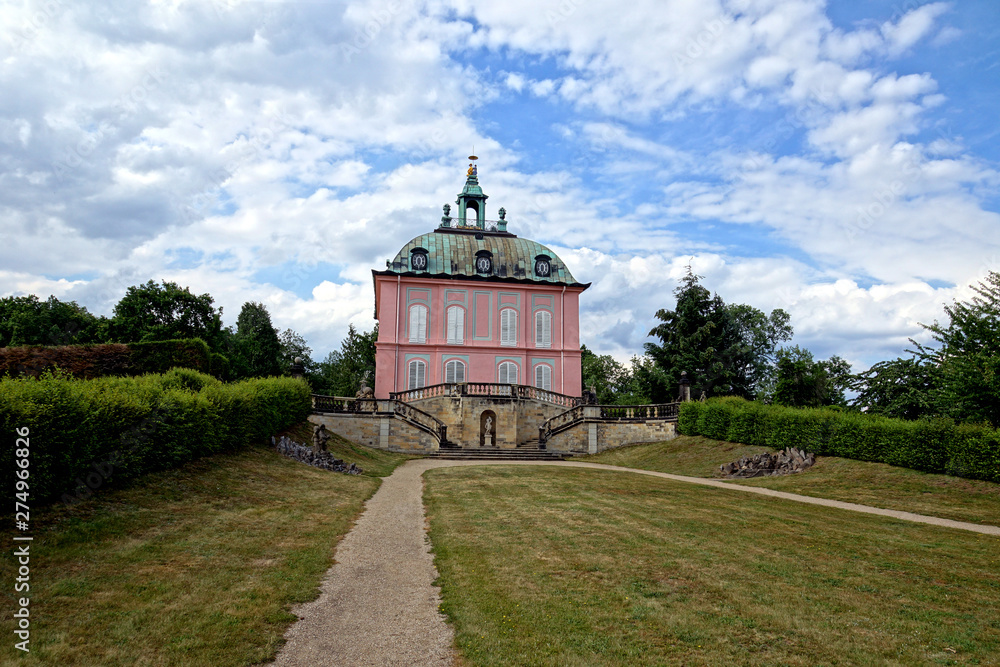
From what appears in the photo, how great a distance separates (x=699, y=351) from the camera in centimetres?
4316

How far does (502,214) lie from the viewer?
1829 inches

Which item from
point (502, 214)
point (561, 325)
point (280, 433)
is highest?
point (502, 214)

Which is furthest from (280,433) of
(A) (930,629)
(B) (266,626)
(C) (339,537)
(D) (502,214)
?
(D) (502,214)

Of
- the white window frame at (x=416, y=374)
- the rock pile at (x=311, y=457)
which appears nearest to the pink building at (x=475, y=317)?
the white window frame at (x=416, y=374)

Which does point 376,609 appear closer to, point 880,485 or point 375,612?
point 375,612

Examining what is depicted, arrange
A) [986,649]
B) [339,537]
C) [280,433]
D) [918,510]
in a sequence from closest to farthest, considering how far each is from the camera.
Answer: [986,649], [339,537], [918,510], [280,433]

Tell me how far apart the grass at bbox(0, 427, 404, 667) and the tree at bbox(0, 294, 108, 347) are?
3925 centimetres

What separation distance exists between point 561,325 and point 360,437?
15.3 meters

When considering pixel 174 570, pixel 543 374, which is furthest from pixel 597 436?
pixel 174 570

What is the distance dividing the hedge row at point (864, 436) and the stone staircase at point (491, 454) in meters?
7.47

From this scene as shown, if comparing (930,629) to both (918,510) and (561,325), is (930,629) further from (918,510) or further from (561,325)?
(561,325)

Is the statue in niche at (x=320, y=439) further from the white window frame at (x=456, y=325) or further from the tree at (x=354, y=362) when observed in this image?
the tree at (x=354, y=362)

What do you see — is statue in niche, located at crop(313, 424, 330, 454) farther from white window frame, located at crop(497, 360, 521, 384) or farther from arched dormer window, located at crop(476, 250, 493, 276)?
arched dormer window, located at crop(476, 250, 493, 276)

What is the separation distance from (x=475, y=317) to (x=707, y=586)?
106 ft
